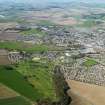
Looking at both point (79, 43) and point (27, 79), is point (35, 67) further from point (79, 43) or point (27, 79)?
point (79, 43)

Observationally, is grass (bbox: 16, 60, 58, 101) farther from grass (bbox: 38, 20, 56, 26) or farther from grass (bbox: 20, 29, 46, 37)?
grass (bbox: 38, 20, 56, 26)

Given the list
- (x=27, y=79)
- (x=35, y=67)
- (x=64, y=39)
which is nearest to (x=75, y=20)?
(x=64, y=39)

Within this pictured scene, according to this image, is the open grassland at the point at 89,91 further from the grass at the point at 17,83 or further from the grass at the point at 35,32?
the grass at the point at 35,32

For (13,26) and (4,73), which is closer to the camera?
(4,73)

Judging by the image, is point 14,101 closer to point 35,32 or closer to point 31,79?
point 31,79

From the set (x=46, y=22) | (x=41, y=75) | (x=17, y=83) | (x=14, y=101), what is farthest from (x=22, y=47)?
(x=46, y=22)

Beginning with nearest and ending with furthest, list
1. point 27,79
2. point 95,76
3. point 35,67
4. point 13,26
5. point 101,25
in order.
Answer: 1. point 27,79
2. point 95,76
3. point 35,67
4. point 13,26
5. point 101,25
